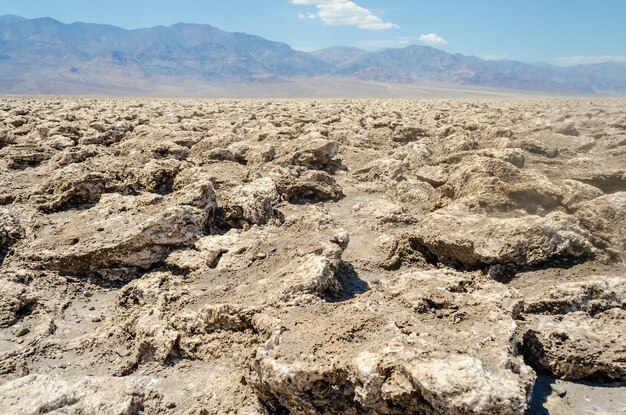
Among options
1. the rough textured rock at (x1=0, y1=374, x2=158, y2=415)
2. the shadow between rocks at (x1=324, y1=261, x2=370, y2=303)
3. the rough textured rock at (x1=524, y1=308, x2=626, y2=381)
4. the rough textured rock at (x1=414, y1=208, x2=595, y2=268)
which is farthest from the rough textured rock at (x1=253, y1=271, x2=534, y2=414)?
the rough textured rock at (x1=414, y1=208, x2=595, y2=268)

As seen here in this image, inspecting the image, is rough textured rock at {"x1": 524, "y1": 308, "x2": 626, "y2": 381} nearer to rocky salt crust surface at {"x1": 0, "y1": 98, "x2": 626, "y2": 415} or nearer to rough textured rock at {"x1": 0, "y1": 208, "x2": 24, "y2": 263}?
rocky salt crust surface at {"x1": 0, "y1": 98, "x2": 626, "y2": 415}

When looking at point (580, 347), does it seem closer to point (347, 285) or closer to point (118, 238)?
point (347, 285)

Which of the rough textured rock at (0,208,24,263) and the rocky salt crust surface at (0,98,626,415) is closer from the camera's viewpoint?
the rocky salt crust surface at (0,98,626,415)

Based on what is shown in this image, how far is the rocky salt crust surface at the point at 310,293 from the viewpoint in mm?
2430

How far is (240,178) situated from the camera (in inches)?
264

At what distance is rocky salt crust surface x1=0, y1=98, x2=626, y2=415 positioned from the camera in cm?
243

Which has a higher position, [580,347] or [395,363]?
[395,363]

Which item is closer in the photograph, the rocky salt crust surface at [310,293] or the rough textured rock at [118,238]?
→ the rocky salt crust surface at [310,293]

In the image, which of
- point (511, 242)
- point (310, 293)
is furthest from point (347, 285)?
point (511, 242)

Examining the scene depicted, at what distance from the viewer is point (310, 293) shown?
3.29 m

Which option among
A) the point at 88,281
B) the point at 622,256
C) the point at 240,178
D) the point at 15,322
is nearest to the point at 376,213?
the point at 240,178

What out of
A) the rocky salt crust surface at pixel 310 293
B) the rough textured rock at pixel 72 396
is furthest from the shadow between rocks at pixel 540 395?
the rough textured rock at pixel 72 396

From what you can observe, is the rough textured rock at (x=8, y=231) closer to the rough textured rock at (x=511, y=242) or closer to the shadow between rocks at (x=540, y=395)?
the rough textured rock at (x=511, y=242)

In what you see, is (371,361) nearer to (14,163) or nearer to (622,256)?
(622,256)
